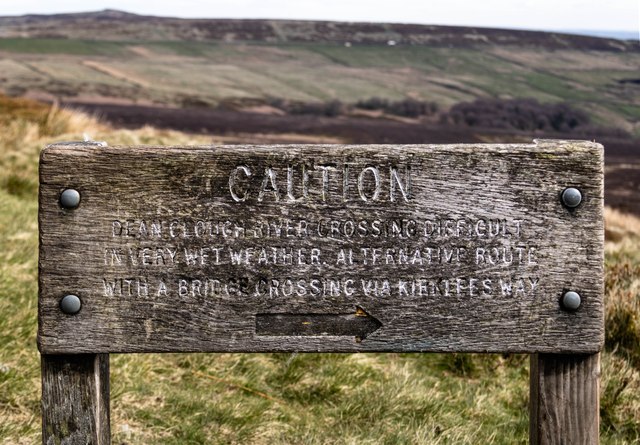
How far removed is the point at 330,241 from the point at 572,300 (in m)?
0.76

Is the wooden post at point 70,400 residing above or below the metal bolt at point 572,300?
below

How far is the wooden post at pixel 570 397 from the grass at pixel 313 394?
0.86 metres

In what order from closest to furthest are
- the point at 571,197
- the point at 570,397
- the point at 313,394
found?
the point at 571,197, the point at 570,397, the point at 313,394

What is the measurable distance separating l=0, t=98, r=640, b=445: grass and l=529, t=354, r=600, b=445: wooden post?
2.82 feet

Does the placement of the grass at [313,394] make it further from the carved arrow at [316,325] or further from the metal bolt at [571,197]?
the metal bolt at [571,197]

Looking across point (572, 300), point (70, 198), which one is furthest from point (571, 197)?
point (70, 198)

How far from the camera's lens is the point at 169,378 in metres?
4.06

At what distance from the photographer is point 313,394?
4.03m

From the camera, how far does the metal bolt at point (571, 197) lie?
7.89 ft

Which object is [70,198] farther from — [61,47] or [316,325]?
[61,47]

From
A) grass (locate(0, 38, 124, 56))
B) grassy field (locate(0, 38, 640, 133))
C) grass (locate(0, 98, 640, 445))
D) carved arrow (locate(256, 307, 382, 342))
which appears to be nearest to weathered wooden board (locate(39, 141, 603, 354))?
carved arrow (locate(256, 307, 382, 342))

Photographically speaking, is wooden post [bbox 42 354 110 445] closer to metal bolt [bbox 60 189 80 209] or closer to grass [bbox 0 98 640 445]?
metal bolt [bbox 60 189 80 209]

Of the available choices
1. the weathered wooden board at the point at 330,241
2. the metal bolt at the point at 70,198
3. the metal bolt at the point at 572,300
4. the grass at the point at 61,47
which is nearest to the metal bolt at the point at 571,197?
the weathered wooden board at the point at 330,241

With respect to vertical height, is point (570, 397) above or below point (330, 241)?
below
